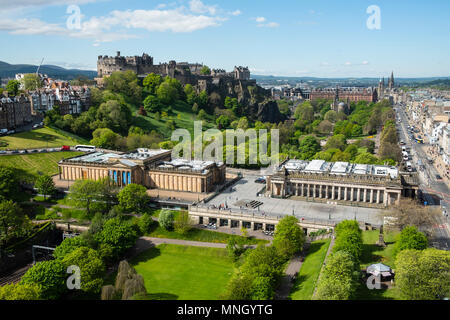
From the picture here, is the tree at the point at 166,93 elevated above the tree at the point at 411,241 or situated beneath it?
elevated above

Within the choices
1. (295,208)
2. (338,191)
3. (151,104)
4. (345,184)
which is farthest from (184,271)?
(151,104)

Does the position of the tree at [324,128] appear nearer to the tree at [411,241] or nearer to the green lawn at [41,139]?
the green lawn at [41,139]

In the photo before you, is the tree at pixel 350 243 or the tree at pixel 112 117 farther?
the tree at pixel 112 117

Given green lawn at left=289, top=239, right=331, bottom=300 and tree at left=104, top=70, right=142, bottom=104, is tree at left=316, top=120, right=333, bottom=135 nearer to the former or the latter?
tree at left=104, top=70, right=142, bottom=104

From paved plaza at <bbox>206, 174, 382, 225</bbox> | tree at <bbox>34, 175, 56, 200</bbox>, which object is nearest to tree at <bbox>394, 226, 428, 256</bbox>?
paved plaza at <bbox>206, 174, 382, 225</bbox>

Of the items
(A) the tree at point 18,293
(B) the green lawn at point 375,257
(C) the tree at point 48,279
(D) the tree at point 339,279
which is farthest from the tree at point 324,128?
(A) the tree at point 18,293

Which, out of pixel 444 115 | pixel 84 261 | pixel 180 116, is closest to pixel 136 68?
pixel 180 116

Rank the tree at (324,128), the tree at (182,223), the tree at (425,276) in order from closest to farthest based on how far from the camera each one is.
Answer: the tree at (425,276)
the tree at (182,223)
the tree at (324,128)
